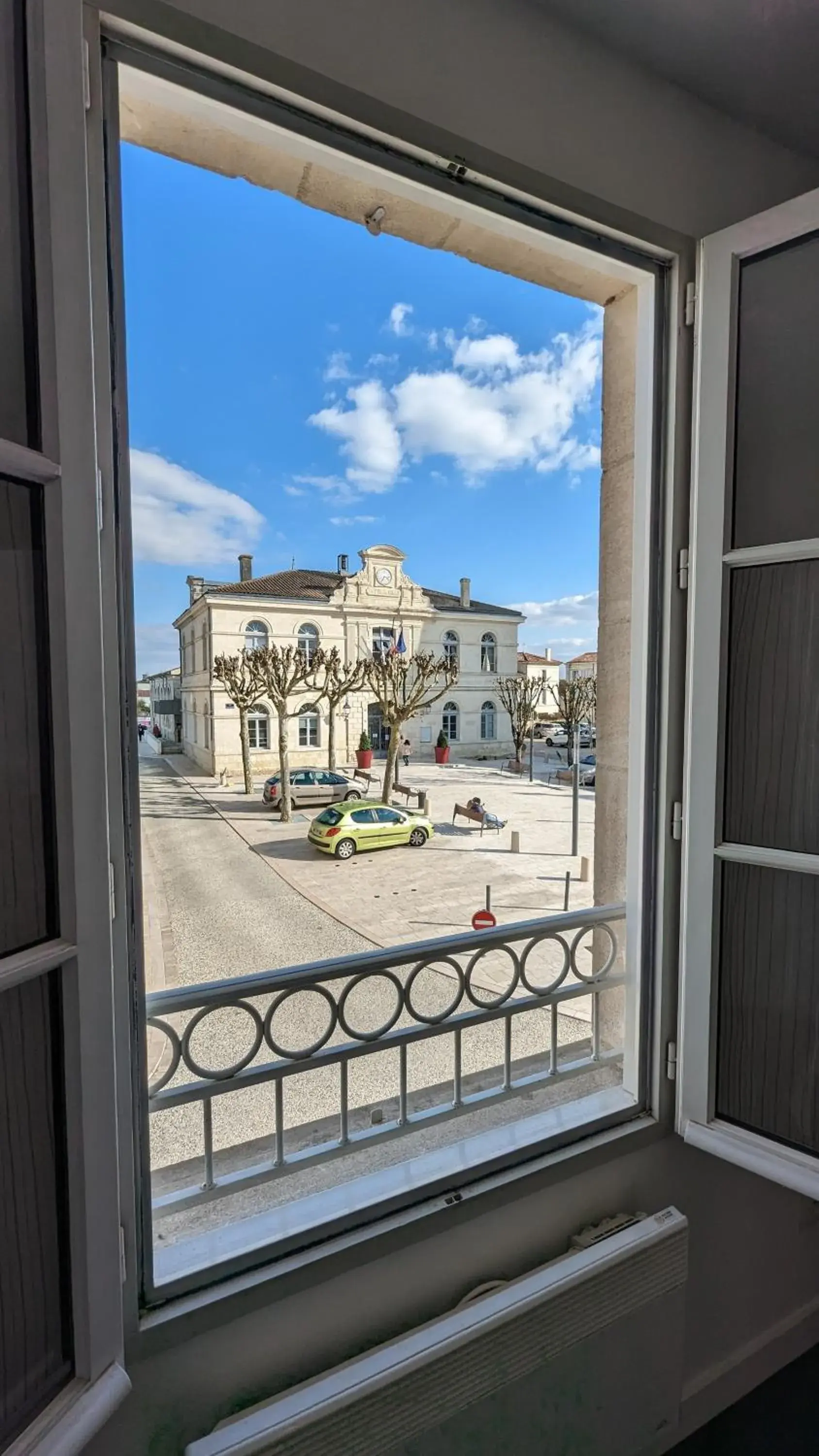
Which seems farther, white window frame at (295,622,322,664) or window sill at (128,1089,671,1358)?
white window frame at (295,622,322,664)

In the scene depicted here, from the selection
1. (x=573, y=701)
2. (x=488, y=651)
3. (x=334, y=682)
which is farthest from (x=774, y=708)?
(x=334, y=682)

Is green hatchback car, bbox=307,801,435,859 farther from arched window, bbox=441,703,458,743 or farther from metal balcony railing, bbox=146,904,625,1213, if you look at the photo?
metal balcony railing, bbox=146,904,625,1213

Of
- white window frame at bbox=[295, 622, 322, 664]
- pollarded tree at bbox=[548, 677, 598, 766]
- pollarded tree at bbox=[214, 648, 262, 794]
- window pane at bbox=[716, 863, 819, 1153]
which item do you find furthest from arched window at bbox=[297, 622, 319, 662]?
window pane at bbox=[716, 863, 819, 1153]

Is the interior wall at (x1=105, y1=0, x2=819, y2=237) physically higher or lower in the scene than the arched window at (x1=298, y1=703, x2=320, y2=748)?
higher

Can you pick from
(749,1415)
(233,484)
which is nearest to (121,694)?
(233,484)

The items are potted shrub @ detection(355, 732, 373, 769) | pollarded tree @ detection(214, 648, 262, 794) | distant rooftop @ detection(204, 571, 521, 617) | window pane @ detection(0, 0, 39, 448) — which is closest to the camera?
window pane @ detection(0, 0, 39, 448)

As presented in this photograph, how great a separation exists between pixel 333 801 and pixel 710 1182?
117cm

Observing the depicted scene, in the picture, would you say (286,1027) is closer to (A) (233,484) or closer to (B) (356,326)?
(A) (233,484)

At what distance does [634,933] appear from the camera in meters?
1.32

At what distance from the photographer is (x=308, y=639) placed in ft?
4.53

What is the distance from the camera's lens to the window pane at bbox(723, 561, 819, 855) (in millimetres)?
1078

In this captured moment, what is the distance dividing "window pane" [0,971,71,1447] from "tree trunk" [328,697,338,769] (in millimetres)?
797

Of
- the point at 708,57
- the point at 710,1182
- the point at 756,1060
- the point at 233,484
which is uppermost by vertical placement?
the point at 708,57

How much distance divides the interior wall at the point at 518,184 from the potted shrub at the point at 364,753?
33.9 inches
